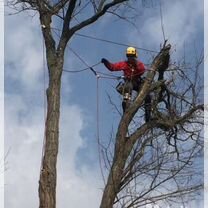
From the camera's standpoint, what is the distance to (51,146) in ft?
23.0

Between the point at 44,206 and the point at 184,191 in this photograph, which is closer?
the point at 44,206

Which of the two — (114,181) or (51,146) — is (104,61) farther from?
(114,181)

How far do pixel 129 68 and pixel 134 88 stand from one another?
1.07 feet

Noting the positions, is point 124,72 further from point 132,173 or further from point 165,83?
point 132,173

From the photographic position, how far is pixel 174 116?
804cm

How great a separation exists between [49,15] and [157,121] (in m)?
2.26

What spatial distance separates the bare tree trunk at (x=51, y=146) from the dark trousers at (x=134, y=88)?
1.03 m

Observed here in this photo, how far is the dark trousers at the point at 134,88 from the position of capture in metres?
7.95

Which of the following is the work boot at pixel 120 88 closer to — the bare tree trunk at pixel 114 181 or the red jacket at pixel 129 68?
the red jacket at pixel 129 68

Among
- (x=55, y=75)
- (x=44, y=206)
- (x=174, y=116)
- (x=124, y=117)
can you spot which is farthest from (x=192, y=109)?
(x=44, y=206)

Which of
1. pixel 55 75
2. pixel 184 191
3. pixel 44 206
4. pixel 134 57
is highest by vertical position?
pixel 134 57

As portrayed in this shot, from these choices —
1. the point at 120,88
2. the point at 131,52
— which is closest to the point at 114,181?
the point at 120,88

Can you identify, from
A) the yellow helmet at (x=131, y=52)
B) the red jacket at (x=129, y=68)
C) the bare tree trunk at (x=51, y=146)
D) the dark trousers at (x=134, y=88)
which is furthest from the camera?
the yellow helmet at (x=131, y=52)

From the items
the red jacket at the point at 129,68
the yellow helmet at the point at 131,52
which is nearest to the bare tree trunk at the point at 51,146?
the red jacket at the point at 129,68
